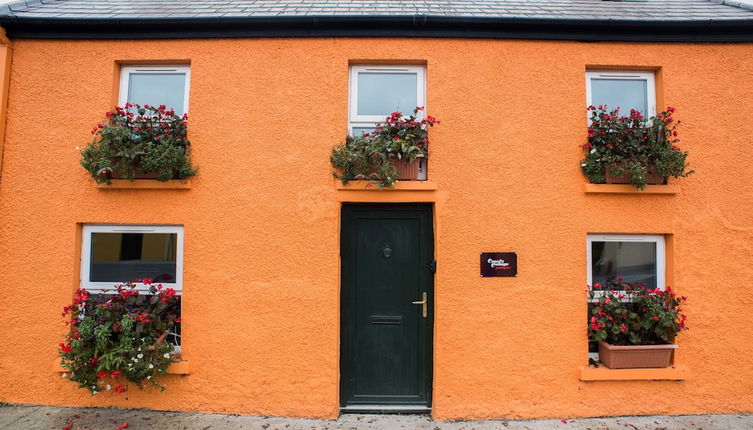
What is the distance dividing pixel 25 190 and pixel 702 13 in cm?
828

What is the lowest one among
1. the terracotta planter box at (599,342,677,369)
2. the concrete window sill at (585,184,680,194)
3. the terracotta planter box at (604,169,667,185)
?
the terracotta planter box at (599,342,677,369)

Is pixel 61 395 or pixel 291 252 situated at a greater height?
pixel 291 252

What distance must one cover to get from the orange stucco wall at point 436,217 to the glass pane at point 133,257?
0.74 ft

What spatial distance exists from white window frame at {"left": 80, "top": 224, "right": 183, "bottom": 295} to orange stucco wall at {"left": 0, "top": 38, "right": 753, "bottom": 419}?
111 mm

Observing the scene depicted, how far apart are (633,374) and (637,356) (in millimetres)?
203

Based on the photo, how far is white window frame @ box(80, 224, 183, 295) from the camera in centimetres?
441

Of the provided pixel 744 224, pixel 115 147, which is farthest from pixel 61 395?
pixel 744 224

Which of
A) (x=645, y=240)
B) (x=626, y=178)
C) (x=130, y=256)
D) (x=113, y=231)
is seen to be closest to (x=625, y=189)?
(x=626, y=178)

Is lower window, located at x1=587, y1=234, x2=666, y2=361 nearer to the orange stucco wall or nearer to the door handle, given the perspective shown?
the orange stucco wall

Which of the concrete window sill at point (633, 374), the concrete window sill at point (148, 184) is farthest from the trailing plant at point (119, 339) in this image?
the concrete window sill at point (633, 374)

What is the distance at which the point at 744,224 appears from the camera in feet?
14.2

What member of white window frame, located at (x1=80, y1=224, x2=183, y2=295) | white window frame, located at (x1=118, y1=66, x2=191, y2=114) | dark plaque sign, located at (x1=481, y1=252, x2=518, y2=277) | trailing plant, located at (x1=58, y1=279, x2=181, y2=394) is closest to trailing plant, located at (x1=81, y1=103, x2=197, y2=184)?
white window frame, located at (x1=118, y1=66, x2=191, y2=114)

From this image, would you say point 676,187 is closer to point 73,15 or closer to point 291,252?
point 291,252

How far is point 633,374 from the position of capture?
4.17 meters
